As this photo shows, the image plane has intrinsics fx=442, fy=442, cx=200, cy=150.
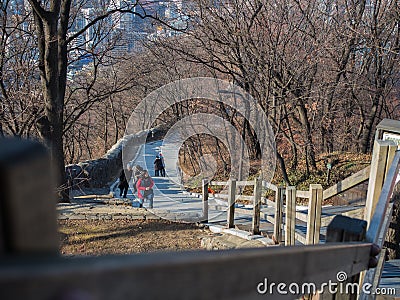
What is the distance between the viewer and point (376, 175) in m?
3.19

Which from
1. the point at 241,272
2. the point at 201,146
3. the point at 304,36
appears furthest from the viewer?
the point at 201,146

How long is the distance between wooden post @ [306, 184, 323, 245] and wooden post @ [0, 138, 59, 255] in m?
4.53

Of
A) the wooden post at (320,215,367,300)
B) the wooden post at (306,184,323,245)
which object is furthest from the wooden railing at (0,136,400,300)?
the wooden post at (306,184,323,245)

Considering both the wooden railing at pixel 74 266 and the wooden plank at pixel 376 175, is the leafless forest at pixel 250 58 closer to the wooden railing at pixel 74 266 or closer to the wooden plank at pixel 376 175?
the wooden plank at pixel 376 175

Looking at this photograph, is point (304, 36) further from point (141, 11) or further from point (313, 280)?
point (313, 280)

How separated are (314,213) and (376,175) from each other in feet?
5.87

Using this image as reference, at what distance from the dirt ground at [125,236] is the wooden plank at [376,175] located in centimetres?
497

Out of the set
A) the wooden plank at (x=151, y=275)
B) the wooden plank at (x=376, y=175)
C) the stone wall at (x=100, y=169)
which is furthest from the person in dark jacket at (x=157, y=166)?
the wooden plank at (x=151, y=275)

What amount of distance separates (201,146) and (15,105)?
1229cm

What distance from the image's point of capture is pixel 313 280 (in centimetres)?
117

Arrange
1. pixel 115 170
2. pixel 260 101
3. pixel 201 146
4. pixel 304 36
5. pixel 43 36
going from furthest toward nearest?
1. pixel 201 146
2. pixel 115 170
3. pixel 260 101
4. pixel 304 36
5. pixel 43 36

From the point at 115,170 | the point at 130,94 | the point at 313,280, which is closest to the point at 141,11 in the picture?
the point at 115,170

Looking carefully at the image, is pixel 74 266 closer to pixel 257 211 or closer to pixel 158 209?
pixel 257 211

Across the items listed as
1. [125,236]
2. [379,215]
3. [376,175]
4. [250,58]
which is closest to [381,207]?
[379,215]
